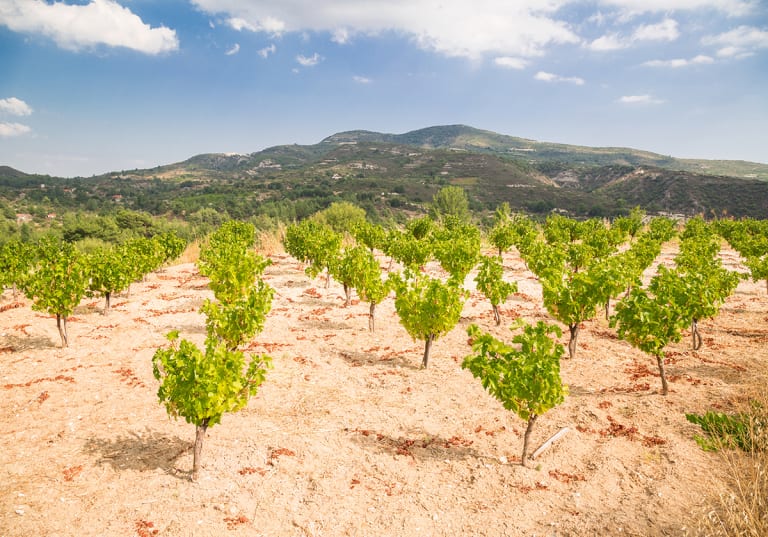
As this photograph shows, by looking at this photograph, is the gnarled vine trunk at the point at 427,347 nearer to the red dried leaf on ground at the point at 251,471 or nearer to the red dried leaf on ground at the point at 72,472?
the red dried leaf on ground at the point at 251,471

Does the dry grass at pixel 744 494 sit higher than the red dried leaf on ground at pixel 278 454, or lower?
higher

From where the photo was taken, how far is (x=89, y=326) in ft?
46.6

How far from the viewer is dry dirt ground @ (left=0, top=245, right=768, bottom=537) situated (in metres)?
5.89

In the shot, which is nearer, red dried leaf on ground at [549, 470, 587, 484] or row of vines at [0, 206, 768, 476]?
row of vines at [0, 206, 768, 476]

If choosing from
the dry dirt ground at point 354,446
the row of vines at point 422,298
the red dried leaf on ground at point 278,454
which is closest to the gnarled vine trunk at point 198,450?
the row of vines at point 422,298

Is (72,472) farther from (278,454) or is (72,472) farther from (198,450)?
(278,454)

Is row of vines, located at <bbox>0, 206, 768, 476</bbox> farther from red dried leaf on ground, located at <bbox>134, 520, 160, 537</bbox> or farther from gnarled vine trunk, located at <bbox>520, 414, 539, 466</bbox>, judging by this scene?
red dried leaf on ground, located at <bbox>134, 520, 160, 537</bbox>

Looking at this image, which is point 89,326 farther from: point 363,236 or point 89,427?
point 363,236

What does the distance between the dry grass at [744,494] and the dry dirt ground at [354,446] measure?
0.30 m

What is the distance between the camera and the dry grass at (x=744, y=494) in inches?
189

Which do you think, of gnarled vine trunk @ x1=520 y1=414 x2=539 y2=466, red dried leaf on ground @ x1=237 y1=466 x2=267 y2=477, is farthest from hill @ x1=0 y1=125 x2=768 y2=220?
red dried leaf on ground @ x1=237 y1=466 x2=267 y2=477

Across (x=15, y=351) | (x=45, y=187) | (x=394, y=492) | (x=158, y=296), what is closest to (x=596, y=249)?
(x=394, y=492)

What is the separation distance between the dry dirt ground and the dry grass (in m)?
0.30

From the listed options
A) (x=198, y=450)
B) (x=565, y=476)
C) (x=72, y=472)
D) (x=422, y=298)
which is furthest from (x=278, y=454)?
(x=422, y=298)
